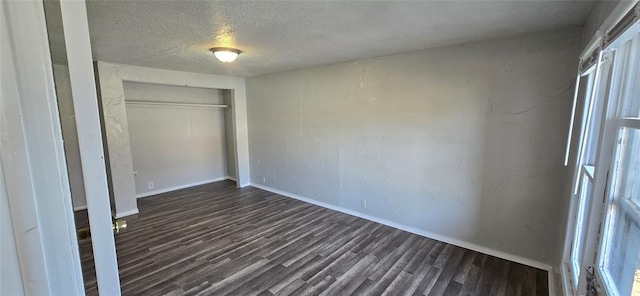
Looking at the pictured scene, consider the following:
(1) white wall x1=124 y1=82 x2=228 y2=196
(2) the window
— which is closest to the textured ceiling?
(2) the window

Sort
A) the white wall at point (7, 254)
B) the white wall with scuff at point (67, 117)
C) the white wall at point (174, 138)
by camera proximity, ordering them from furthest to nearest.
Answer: the white wall at point (174, 138) → the white wall with scuff at point (67, 117) → the white wall at point (7, 254)

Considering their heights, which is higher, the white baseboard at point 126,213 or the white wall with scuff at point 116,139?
the white wall with scuff at point 116,139

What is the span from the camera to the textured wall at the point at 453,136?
2479 millimetres

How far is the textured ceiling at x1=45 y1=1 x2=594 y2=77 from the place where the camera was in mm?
1851

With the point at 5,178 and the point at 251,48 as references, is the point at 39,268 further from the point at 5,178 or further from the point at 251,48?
the point at 251,48

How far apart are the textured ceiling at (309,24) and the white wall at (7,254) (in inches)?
66.4

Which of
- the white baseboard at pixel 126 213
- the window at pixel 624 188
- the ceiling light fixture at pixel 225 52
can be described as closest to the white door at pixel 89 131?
the window at pixel 624 188

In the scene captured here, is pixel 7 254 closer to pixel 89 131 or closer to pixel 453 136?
pixel 89 131

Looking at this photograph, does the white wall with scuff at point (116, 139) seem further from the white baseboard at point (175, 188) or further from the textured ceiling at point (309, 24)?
the white baseboard at point (175, 188)

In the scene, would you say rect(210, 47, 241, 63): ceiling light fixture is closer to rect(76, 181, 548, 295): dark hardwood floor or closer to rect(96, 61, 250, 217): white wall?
rect(96, 61, 250, 217): white wall

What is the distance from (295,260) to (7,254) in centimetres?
259

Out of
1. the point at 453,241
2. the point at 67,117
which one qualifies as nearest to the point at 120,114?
the point at 67,117

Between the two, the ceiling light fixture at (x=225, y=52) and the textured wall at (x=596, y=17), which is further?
the ceiling light fixture at (x=225, y=52)

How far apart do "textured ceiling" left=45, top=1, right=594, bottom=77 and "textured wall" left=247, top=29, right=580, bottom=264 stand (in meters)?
0.27
